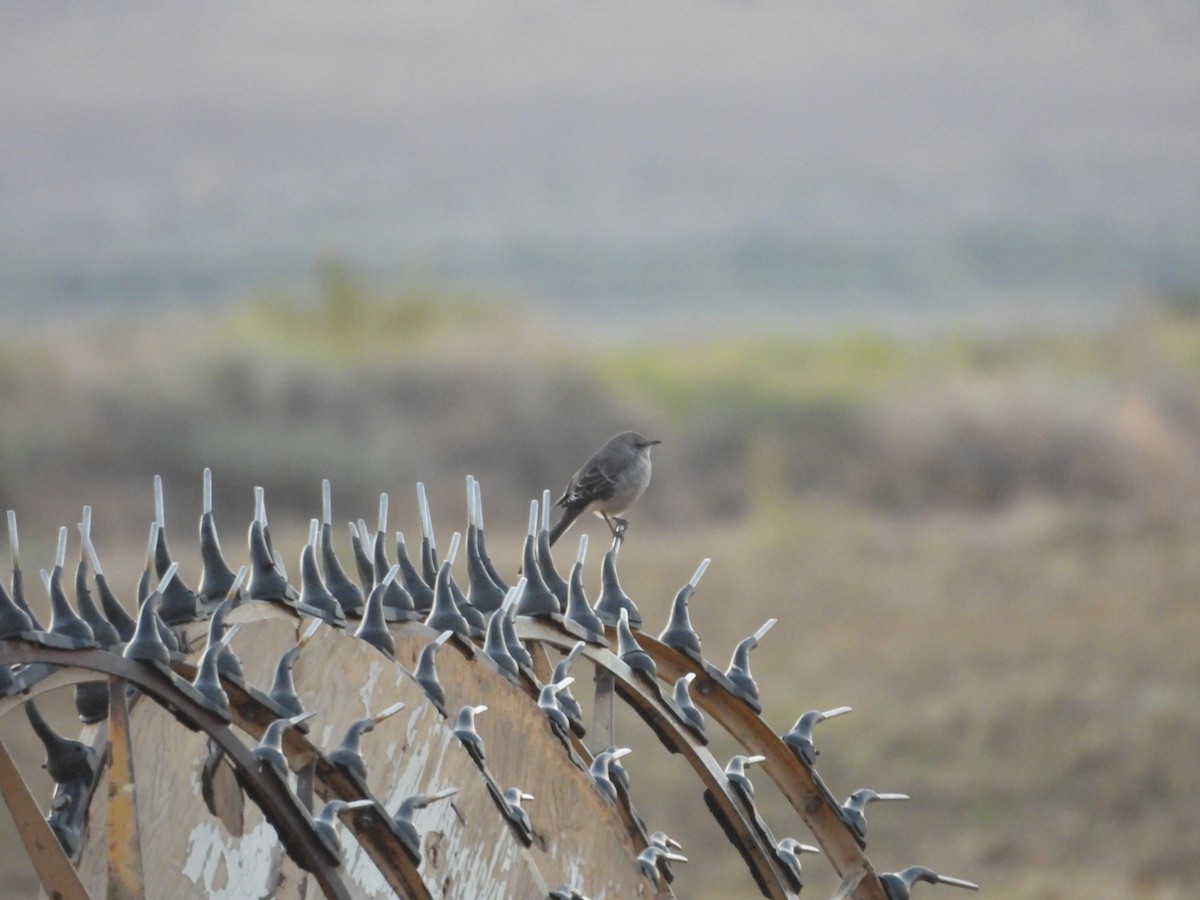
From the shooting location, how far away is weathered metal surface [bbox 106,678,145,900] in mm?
2457

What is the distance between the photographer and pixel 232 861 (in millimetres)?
3359

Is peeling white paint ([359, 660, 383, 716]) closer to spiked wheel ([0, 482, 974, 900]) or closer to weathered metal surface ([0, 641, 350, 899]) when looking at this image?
spiked wheel ([0, 482, 974, 900])

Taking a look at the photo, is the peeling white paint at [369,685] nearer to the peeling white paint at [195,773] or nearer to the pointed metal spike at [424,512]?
the pointed metal spike at [424,512]

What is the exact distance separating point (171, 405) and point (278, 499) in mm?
5418

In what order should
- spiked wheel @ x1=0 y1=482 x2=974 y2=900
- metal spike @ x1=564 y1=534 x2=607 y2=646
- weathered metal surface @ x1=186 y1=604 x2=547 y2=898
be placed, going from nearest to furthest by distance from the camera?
weathered metal surface @ x1=186 y1=604 x2=547 y2=898 < spiked wheel @ x1=0 y1=482 x2=974 y2=900 < metal spike @ x1=564 y1=534 x2=607 y2=646

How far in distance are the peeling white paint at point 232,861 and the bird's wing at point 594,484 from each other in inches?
92.8

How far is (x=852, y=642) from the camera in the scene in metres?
18.3

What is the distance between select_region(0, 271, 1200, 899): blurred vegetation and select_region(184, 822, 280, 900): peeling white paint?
778 centimetres

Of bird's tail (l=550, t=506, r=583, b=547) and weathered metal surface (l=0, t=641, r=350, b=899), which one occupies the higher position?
weathered metal surface (l=0, t=641, r=350, b=899)

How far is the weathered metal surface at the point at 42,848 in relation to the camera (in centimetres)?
245

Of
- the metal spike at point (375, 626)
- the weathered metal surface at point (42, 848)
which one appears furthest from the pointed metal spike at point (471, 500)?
the weathered metal surface at point (42, 848)

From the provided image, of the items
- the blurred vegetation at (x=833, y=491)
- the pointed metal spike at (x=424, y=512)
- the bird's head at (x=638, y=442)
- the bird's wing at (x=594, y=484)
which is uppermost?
the pointed metal spike at (x=424, y=512)

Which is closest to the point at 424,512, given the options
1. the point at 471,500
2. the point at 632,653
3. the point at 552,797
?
the point at 471,500

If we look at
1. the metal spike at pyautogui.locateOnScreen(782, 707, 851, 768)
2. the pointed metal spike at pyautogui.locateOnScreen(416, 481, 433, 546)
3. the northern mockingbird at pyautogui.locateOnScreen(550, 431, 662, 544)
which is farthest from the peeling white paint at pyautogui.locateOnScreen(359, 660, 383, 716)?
the northern mockingbird at pyautogui.locateOnScreen(550, 431, 662, 544)
